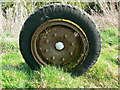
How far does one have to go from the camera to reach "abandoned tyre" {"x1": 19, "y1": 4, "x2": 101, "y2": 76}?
8.68ft

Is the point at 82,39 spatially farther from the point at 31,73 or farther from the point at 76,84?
Result: the point at 31,73

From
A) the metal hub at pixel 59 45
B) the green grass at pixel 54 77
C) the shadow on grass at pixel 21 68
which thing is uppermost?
the metal hub at pixel 59 45

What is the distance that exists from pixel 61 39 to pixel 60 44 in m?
0.09

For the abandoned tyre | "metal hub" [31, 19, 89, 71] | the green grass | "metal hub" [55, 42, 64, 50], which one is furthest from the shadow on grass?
"metal hub" [55, 42, 64, 50]

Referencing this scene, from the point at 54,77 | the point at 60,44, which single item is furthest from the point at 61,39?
the point at 54,77

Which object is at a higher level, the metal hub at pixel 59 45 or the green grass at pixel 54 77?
the metal hub at pixel 59 45

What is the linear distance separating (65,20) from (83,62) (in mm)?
788

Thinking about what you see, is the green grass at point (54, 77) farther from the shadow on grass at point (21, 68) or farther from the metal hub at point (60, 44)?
the metal hub at point (60, 44)

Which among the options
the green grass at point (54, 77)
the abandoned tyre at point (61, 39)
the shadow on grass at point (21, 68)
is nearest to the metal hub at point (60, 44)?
the abandoned tyre at point (61, 39)

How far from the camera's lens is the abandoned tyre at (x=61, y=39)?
2646 millimetres

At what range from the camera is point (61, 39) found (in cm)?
273

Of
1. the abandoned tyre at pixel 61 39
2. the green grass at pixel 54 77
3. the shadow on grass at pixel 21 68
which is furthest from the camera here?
the shadow on grass at pixel 21 68

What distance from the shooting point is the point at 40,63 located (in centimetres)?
279

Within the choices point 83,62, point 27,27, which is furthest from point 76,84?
point 27,27
